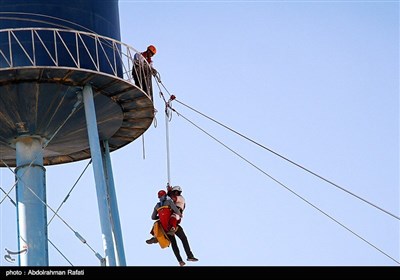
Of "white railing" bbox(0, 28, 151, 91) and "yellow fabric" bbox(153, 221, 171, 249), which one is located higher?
"white railing" bbox(0, 28, 151, 91)

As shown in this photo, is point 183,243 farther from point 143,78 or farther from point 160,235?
point 143,78

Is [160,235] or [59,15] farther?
[59,15]

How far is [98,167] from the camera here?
115 ft

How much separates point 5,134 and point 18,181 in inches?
52.5

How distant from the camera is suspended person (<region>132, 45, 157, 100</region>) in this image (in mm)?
35594

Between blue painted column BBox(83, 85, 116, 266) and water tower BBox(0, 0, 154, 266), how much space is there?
3 centimetres

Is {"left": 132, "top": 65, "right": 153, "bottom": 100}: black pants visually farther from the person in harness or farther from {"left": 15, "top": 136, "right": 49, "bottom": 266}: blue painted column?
{"left": 15, "top": 136, "right": 49, "bottom": 266}: blue painted column

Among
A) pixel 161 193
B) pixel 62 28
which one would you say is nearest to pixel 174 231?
pixel 161 193

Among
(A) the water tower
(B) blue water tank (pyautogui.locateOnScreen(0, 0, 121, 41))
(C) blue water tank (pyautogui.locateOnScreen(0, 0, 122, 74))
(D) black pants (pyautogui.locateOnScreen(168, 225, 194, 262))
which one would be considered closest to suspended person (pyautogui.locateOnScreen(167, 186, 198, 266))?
(D) black pants (pyautogui.locateOnScreen(168, 225, 194, 262))

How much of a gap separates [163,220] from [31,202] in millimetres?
3729

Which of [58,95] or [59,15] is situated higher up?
[59,15]

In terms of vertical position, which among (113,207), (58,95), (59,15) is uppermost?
(59,15)

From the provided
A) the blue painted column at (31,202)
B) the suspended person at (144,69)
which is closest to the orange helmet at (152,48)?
the suspended person at (144,69)
